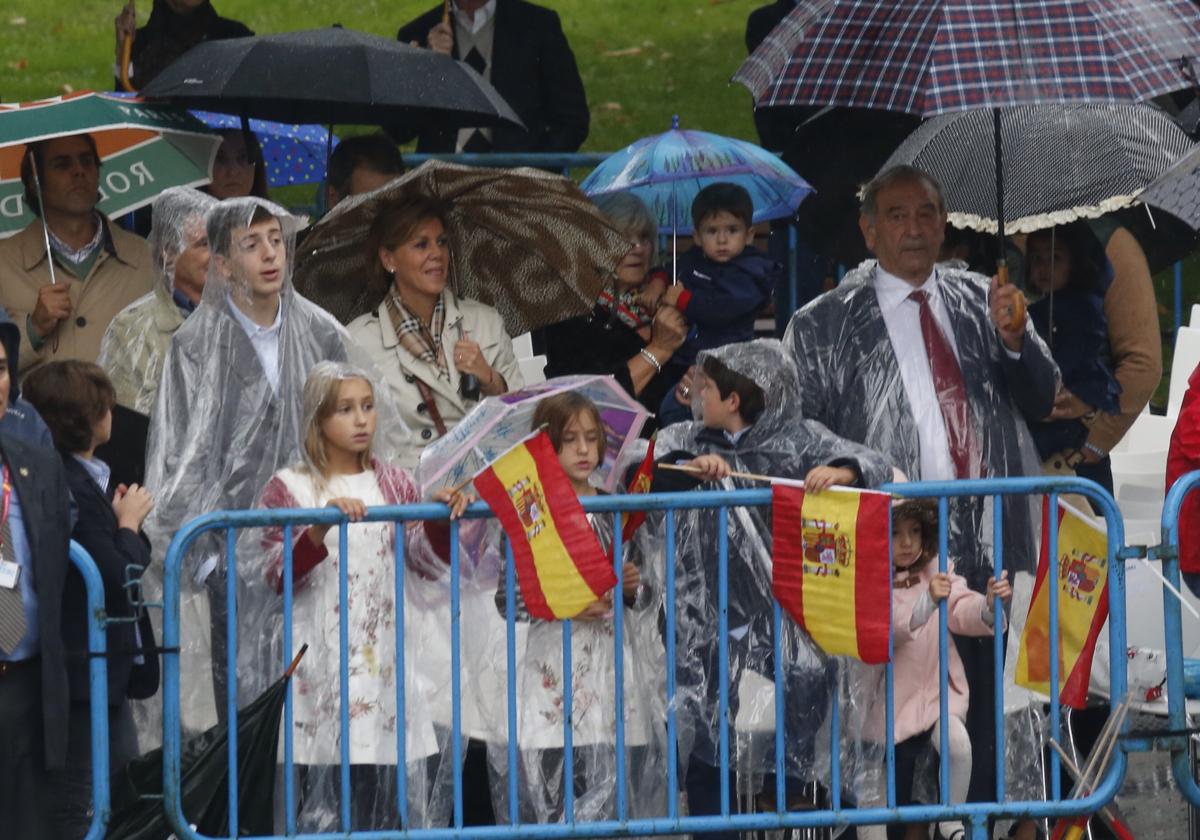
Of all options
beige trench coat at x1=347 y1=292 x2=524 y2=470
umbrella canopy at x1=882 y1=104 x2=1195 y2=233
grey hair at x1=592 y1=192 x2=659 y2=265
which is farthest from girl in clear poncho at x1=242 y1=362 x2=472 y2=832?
umbrella canopy at x1=882 y1=104 x2=1195 y2=233

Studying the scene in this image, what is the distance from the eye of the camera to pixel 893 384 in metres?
7.59

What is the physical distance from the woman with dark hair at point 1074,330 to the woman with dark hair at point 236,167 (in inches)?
109

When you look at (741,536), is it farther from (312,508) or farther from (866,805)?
(312,508)

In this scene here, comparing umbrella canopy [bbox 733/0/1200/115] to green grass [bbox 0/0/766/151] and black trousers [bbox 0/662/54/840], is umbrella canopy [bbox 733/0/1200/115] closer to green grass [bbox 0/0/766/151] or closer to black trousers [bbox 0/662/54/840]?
black trousers [bbox 0/662/54/840]

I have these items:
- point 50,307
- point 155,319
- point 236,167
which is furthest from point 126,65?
point 155,319

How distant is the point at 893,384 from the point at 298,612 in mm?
1950

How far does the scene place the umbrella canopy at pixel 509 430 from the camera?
22.7ft

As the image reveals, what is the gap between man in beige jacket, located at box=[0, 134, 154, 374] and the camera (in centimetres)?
824

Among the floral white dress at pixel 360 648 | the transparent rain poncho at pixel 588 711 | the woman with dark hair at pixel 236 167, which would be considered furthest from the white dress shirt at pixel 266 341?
the woman with dark hair at pixel 236 167

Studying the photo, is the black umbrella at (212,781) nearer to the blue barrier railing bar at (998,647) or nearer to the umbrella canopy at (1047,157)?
the blue barrier railing bar at (998,647)

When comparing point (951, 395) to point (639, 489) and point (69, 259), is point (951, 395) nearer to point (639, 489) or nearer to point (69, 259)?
point (639, 489)

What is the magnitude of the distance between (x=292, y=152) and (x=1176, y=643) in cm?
495

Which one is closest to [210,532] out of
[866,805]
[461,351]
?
[461,351]

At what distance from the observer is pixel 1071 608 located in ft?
22.6
